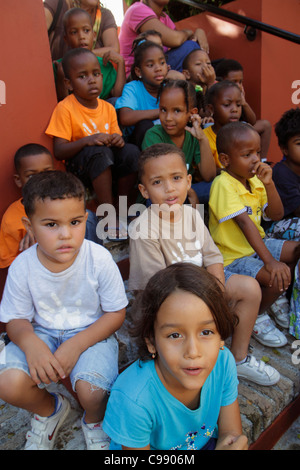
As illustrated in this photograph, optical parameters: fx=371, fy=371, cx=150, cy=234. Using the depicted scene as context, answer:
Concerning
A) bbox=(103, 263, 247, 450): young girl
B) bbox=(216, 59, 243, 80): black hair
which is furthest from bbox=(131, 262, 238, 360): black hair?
bbox=(216, 59, 243, 80): black hair

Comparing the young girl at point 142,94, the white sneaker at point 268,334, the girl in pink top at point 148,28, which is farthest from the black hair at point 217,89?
the white sneaker at point 268,334

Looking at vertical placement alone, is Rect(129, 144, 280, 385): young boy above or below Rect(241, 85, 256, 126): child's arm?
below

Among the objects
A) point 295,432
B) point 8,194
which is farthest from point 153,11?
point 295,432

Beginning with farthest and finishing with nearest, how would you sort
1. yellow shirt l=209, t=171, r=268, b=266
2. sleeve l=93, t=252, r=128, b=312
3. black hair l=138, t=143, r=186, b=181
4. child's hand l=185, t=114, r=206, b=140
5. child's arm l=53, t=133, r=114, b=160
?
child's hand l=185, t=114, r=206, b=140 → child's arm l=53, t=133, r=114, b=160 → yellow shirt l=209, t=171, r=268, b=266 → black hair l=138, t=143, r=186, b=181 → sleeve l=93, t=252, r=128, b=312

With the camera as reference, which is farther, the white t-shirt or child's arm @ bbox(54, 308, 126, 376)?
the white t-shirt

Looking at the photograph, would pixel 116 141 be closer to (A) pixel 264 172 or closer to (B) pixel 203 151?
(B) pixel 203 151

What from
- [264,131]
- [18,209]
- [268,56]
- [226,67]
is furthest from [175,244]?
[268,56]

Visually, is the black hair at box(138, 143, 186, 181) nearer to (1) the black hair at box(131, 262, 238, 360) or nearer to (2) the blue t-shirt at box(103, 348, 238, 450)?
(1) the black hair at box(131, 262, 238, 360)

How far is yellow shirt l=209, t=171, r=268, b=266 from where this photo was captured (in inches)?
93.3

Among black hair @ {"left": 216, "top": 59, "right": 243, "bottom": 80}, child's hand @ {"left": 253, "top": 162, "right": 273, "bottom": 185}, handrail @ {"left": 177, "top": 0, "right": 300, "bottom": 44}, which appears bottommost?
child's hand @ {"left": 253, "top": 162, "right": 273, "bottom": 185}

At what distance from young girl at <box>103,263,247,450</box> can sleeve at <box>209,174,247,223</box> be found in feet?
3.25

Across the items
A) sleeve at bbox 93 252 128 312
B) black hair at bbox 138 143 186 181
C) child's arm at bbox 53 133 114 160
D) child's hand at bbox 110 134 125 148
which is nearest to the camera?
sleeve at bbox 93 252 128 312
